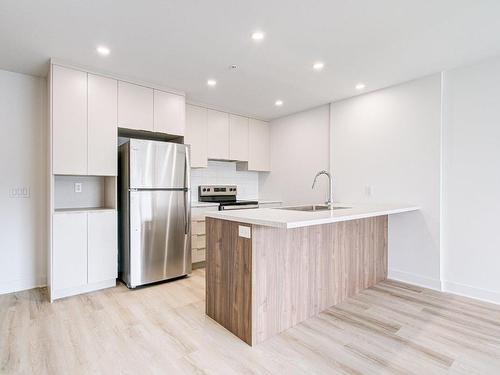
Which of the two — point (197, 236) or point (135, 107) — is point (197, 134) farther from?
point (197, 236)

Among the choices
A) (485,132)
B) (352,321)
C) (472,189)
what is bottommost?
(352,321)

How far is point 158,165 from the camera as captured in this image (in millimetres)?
3230

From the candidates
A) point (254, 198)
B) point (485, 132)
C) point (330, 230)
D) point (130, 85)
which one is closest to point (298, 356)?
point (330, 230)

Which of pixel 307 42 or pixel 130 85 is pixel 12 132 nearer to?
pixel 130 85

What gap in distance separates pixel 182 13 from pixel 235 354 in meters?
2.45

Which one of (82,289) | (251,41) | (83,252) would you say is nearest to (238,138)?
(251,41)

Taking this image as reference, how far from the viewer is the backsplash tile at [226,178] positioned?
4.52m

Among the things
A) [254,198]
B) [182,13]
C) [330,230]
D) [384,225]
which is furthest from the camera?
[254,198]

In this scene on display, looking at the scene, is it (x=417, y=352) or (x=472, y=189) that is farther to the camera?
(x=472, y=189)

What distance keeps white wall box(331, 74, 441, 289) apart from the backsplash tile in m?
1.93

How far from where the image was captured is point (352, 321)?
233 cm

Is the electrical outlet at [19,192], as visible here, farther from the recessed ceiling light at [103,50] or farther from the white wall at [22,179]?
the recessed ceiling light at [103,50]

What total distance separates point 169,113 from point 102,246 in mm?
1785

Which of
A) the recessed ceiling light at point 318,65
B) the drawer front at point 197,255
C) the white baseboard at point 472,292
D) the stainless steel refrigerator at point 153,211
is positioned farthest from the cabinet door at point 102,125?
the white baseboard at point 472,292
